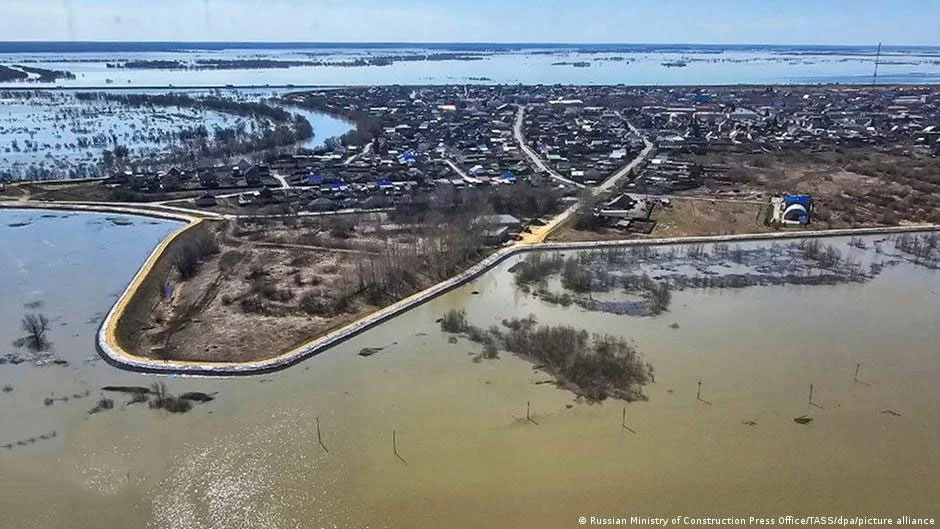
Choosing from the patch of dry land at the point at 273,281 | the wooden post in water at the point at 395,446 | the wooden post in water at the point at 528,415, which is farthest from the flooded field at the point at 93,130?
the wooden post in water at the point at 528,415

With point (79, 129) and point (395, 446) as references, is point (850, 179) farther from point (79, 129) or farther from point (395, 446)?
point (79, 129)

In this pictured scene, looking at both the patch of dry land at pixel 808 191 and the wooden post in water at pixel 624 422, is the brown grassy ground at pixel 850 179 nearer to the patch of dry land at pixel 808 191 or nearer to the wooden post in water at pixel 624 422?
the patch of dry land at pixel 808 191

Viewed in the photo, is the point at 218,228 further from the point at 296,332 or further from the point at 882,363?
the point at 882,363

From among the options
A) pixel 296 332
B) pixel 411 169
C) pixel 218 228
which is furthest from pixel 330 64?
pixel 296 332

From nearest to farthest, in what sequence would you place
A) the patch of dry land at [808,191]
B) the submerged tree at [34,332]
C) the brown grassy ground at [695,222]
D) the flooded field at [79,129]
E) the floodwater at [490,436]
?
the floodwater at [490,436] → the submerged tree at [34,332] → the brown grassy ground at [695,222] → the patch of dry land at [808,191] → the flooded field at [79,129]

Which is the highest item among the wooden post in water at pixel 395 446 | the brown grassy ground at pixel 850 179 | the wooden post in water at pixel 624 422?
the brown grassy ground at pixel 850 179

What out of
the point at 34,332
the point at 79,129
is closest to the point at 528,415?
the point at 34,332
